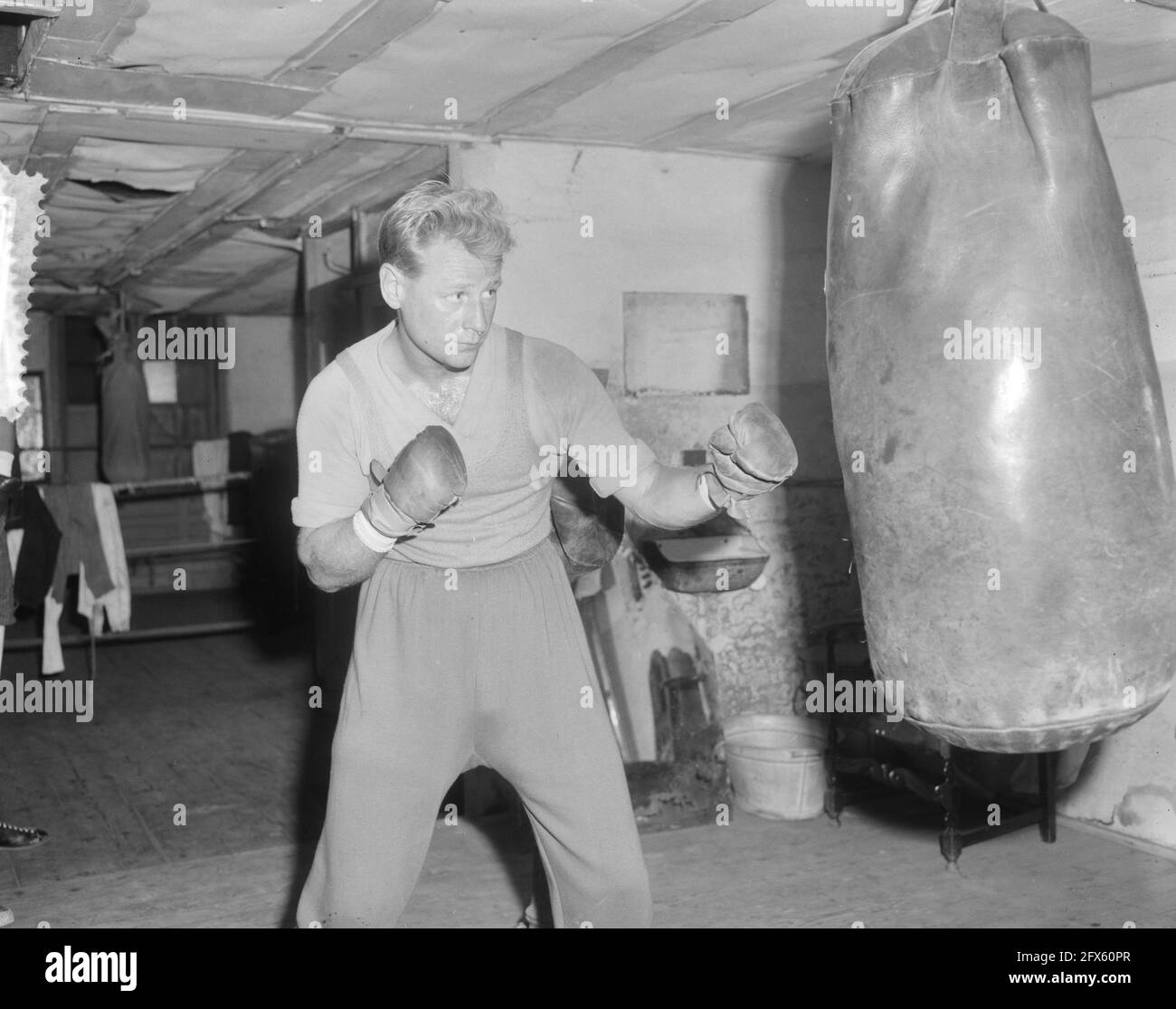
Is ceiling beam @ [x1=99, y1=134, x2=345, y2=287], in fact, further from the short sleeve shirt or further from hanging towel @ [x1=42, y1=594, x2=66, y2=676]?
the short sleeve shirt

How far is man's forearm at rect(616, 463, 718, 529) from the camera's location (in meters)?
2.27

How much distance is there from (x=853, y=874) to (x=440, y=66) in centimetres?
283

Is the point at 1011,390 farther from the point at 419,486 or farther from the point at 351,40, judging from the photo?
the point at 351,40

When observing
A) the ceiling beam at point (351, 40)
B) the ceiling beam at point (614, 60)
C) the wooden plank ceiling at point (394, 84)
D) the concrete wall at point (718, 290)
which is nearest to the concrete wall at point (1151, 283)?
the wooden plank ceiling at point (394, 84)

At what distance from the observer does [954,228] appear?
1.87 metres

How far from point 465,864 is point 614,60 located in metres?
2.64

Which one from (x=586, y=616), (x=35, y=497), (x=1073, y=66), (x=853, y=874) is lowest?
(x=853, y=874)

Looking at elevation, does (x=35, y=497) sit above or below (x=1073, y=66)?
below

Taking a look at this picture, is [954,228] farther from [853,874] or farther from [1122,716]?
[853,874]

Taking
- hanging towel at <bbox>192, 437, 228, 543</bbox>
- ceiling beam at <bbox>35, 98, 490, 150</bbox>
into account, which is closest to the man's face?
ceiling beam at <bbox>35, 98, 490, 150</bbox>

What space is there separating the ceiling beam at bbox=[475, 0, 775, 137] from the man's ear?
1.26m

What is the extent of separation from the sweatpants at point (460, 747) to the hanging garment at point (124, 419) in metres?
7.72

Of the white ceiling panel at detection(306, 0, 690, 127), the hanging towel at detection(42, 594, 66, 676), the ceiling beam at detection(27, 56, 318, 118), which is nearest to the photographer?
the white ceiling panel at detection(306, 0, 690, 127)
